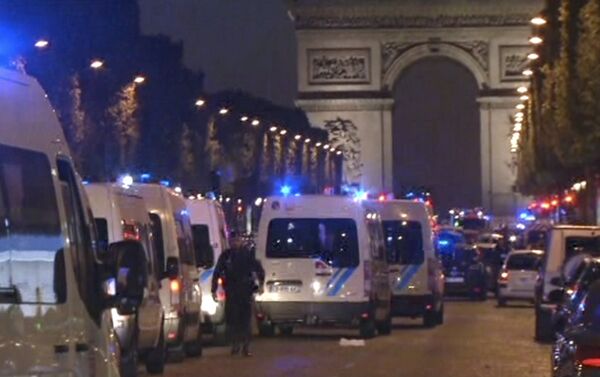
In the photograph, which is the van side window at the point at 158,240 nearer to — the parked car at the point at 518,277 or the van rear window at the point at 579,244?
the van rear window at the point at 579,244

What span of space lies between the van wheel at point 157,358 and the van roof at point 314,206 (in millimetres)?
7933

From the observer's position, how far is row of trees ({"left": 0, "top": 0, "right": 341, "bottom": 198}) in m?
43.6

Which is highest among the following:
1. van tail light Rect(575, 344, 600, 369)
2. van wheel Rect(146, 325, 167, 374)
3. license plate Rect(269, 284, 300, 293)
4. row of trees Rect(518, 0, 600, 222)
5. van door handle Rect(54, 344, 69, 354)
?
row of trees Rect(518, 0, 600, 222)

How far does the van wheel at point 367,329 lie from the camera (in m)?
28.1

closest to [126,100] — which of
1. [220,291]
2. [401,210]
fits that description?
[401,210]

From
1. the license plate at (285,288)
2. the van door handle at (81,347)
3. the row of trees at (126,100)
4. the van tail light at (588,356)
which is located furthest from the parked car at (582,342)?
the row of trees at (126,100)

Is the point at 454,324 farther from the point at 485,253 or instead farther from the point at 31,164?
the point at 31,164

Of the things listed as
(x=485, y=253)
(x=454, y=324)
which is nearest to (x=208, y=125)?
(x=485, y=253)

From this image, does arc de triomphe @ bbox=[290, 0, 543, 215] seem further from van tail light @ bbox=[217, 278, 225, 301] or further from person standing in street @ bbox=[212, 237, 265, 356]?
person standing in street @ bbox=[212, 237, 265, 356]

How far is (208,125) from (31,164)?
200 ft

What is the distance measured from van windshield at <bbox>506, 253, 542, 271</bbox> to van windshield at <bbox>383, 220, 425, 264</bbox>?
37.4 ft

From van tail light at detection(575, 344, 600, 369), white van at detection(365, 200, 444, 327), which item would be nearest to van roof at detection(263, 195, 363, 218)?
white van at detection(365, 200, 444, 327)

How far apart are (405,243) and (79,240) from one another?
2428 centimetres

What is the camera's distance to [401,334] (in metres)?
31.0
